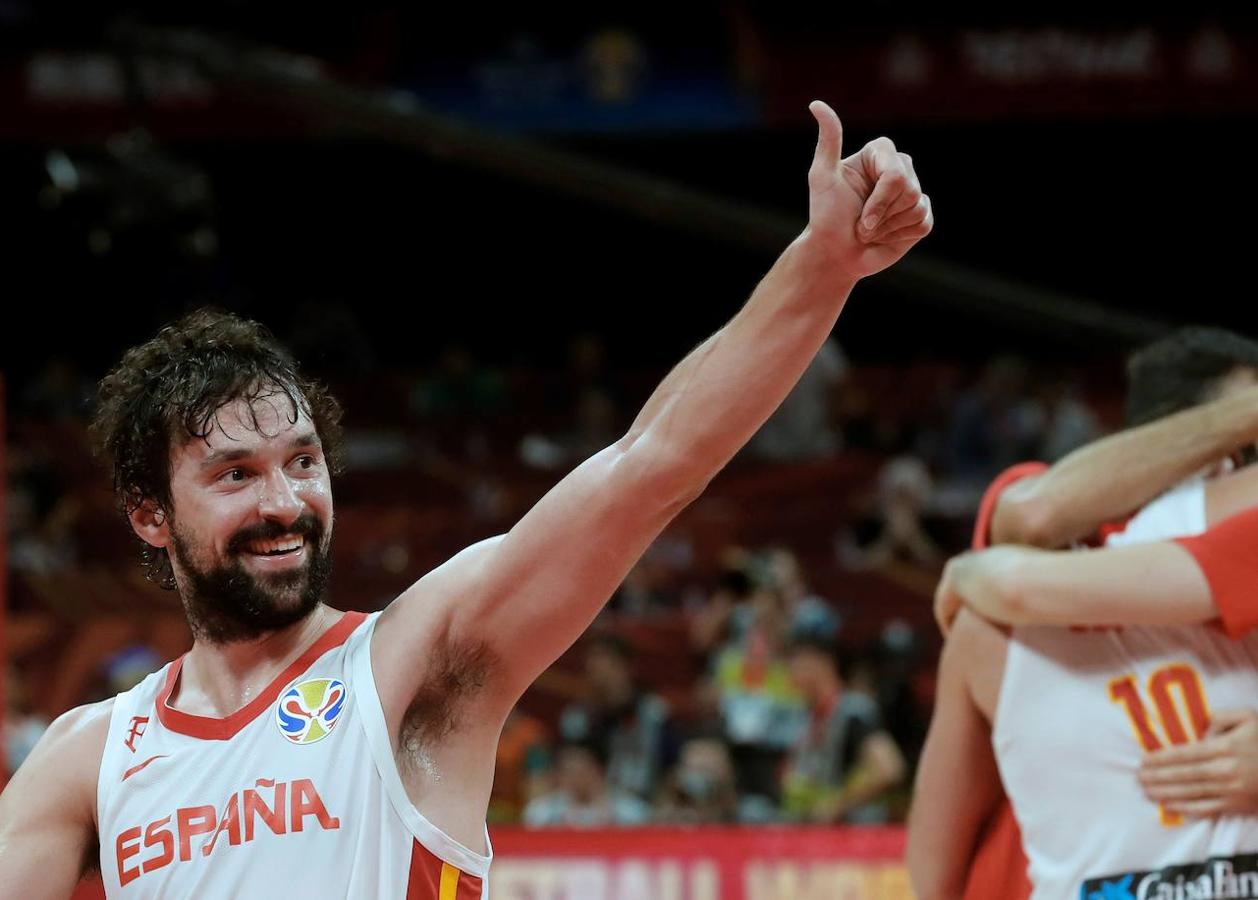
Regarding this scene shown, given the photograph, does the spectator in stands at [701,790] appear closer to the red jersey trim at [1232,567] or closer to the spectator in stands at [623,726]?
the spectator in stands at [623,726]

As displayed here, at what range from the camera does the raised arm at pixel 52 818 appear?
2619mm

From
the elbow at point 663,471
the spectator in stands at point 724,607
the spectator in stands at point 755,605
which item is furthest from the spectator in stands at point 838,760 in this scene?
the elbow at point 663,471

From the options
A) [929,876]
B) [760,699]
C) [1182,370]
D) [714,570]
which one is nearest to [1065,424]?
[714,570]

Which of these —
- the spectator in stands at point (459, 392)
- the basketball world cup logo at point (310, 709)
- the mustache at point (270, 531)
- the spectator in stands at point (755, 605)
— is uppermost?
the spectator in stands at point (459, 392)

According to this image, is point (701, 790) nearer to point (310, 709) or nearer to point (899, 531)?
point (899, 531)

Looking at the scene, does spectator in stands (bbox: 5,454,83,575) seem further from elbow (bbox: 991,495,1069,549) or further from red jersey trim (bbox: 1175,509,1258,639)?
red jersey trim (bbox: 1175,509,1258,639)

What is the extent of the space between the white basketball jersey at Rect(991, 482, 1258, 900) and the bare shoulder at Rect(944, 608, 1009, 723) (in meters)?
0.03

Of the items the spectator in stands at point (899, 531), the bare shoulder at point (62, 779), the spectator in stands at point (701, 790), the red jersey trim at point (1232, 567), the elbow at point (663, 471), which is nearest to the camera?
the elbow at point (663, 471)

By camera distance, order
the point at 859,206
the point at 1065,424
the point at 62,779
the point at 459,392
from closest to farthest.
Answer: the point at 859,206 < the point at 62,779 < the point at 1065,424 < the point at 459,392

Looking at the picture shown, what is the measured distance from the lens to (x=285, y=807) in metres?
2.49

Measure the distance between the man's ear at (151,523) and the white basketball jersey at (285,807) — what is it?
307 millimetres

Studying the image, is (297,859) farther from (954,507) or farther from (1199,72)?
(1199,72)

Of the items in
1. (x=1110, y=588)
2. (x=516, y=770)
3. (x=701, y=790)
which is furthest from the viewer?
(x=516, y=770)

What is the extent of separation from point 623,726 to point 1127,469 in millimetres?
7390
